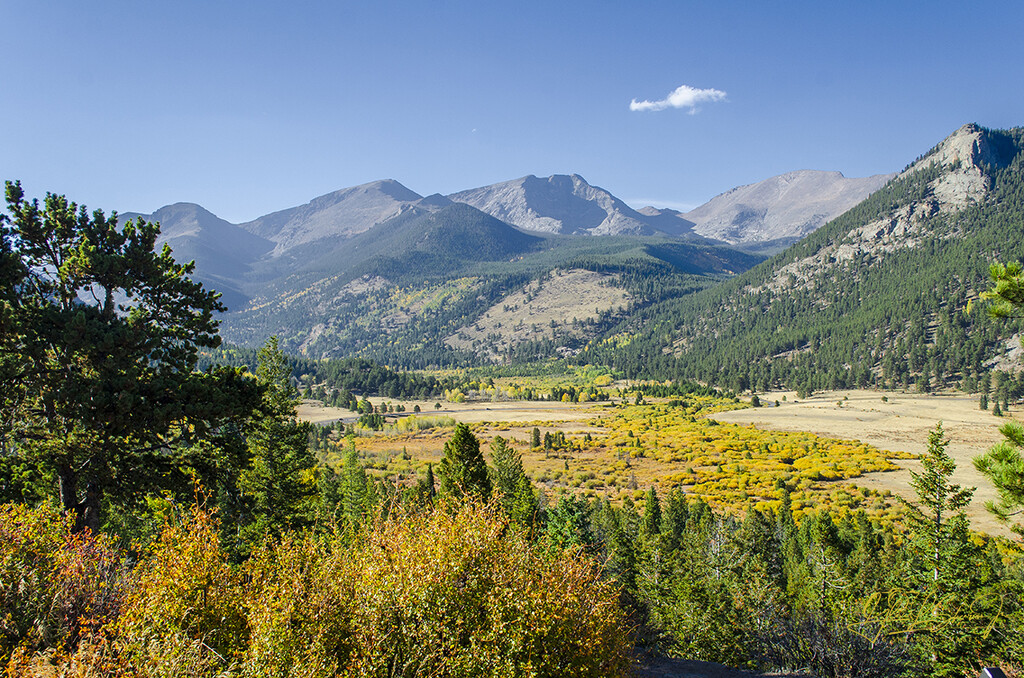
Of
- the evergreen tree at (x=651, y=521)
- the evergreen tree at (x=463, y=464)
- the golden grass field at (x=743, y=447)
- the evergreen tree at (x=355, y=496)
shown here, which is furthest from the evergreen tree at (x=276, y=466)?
the golden grass field at (x=743, y=447)

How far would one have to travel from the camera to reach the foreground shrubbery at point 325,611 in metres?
7.65

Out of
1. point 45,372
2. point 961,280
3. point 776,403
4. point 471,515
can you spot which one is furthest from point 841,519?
point 961,280

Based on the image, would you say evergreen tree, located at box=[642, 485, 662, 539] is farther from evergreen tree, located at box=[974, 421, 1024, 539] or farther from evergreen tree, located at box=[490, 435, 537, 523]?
evergreen tree, located at box=[974, 421, 1024, 539]

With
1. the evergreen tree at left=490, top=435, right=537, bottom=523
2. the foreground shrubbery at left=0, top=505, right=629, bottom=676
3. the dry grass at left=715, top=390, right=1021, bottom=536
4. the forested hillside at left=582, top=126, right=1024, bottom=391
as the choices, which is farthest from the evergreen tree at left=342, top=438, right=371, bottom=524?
the forested hillside at left=582, top=126, right=1024, bottom=391

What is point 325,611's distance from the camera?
8180mm

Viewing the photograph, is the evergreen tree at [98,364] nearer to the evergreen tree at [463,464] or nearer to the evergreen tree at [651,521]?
the evergreen tree at [463,464]

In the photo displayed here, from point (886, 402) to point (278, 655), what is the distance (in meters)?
146

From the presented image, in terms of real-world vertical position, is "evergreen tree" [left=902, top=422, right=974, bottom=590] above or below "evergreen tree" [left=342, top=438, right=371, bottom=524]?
above

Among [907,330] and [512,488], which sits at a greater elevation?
[907,330]

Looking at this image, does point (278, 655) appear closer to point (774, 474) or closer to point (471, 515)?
point (471, 515)

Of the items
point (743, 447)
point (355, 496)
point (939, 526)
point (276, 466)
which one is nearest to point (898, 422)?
point (743, 447)

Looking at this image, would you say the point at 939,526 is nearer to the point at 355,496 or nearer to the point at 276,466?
the point at 276,466

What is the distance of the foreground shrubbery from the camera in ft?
25.1

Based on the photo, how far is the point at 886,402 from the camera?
12312 cm
